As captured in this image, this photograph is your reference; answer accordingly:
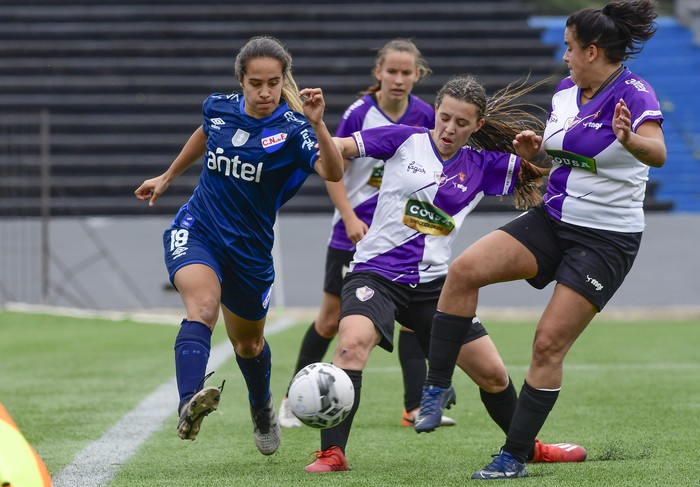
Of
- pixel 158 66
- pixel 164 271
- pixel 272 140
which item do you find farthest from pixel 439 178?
pixel 158 66

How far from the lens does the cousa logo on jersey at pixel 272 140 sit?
16.4 feet

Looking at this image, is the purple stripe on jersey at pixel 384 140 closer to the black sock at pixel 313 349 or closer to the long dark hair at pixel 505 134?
the long dark hair at pixel 505 134

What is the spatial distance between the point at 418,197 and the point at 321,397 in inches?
47.6

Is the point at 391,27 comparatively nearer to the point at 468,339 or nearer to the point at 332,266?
the point at 332,266

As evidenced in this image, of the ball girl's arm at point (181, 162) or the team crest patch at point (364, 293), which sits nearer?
the team crest patch at point (364, 293)

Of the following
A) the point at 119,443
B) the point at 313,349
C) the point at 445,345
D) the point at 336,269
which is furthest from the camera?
the point at 313,349

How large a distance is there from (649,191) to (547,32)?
4758 mm

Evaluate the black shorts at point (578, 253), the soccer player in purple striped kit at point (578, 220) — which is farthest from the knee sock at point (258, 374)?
the black shorts at point (578, 253)

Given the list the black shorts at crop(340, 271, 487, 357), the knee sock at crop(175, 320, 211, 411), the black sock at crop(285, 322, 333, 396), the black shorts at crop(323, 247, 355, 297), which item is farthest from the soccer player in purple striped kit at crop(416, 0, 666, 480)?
Result: the black sock at crop(285, 322, 333, 396)

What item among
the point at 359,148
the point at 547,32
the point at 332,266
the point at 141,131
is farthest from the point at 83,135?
the point at 359,148

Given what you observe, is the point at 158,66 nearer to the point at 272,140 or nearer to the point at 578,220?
the point at 272,140

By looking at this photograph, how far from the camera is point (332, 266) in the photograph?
6.74 m

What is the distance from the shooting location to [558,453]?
198 inches

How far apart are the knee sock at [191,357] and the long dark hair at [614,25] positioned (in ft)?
6.35
